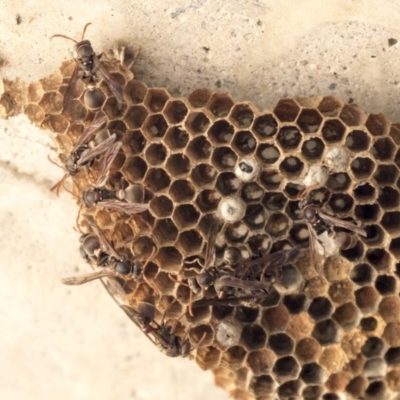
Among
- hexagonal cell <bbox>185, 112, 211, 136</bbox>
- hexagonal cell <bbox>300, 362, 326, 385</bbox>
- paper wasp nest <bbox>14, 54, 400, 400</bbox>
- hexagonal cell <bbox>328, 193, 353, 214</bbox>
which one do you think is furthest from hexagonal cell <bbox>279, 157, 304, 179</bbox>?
hexagonal cell <bbox>300, 362, 326, 385</bbox>

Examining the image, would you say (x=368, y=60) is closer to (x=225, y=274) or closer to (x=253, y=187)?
(x=253, y=187)

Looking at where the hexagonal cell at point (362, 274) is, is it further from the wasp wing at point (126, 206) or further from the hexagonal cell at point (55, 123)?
the hexagonal cell at point (55, 123)

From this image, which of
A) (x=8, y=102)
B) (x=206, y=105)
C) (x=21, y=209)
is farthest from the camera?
(x=21, y=209)

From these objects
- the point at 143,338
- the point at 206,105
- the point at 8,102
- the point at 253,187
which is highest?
the point at 206,105

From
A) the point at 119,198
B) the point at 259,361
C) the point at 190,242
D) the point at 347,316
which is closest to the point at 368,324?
the point at 347,316

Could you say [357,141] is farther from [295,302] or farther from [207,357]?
[207,357]

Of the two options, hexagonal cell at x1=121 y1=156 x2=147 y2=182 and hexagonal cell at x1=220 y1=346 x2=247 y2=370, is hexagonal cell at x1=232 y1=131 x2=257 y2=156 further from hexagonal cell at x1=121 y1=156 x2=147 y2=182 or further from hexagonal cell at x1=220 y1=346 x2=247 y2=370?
hexagonal cell at x1=220 y1=346 x2=247 y2=370

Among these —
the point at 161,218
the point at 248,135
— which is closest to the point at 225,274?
the point at 161,218

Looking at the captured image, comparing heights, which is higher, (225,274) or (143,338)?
(225,274)
